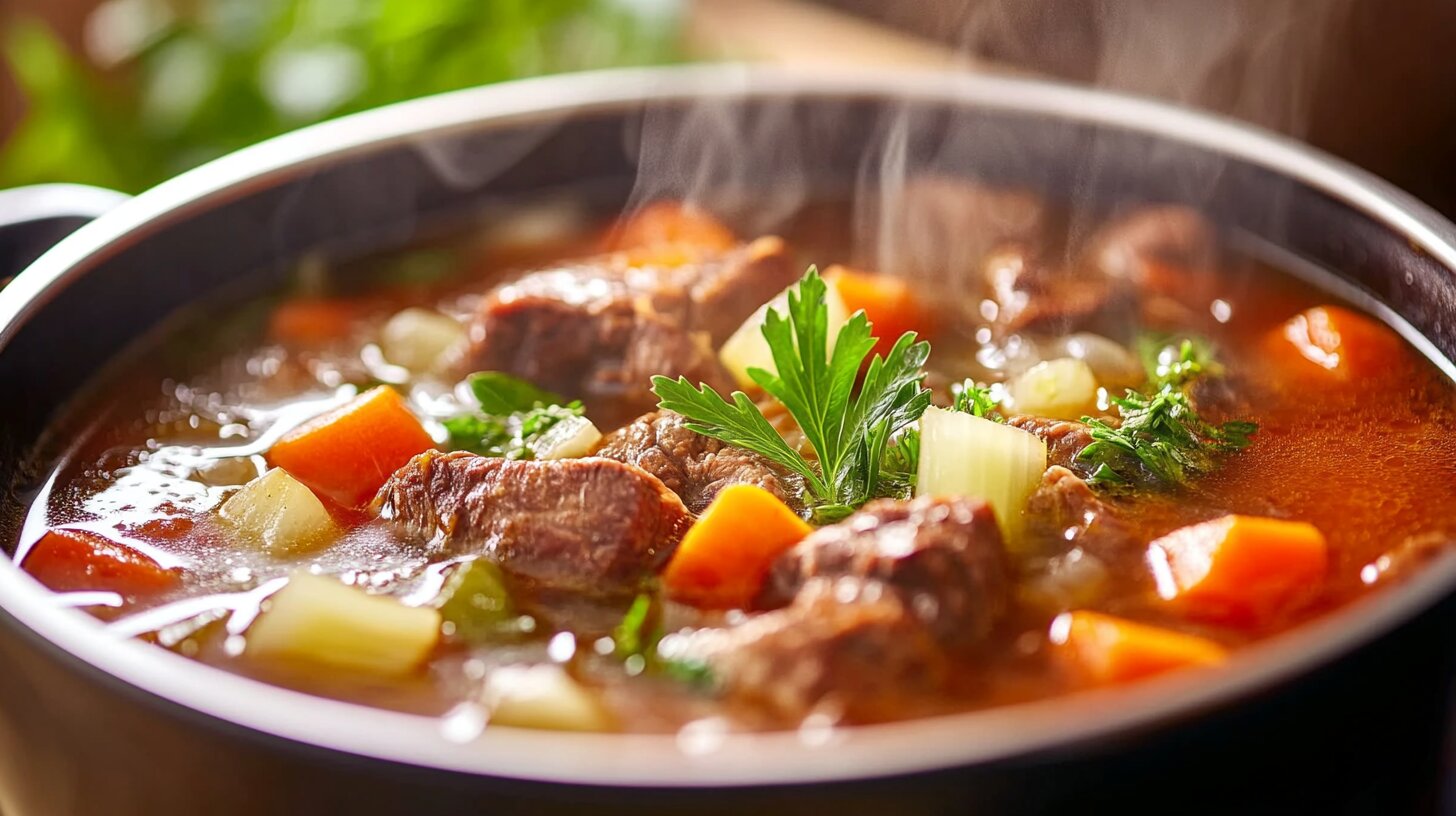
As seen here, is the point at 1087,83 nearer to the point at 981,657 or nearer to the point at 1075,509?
the point at 1075,509

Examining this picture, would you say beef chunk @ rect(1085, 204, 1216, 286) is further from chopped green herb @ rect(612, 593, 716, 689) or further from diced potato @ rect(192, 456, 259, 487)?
diced potato @ rect(192, 456, 259, 487)

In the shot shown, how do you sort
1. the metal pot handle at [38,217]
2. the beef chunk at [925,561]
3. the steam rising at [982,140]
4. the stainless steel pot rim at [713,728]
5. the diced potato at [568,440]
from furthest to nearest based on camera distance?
the steam rising at [982,140] < the metal pot handle at [38,217] < the diced potato at [568,440] < the beef chunk at [925,561] < the stainless steel pot rim at [713,728]

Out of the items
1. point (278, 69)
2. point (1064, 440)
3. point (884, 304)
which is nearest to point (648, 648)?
point (1064, 440)

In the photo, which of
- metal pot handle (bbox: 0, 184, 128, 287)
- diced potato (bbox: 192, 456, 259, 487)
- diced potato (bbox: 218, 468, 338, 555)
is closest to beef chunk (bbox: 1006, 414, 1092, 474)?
diced potato (bbox: 218, 468, 338, 555)

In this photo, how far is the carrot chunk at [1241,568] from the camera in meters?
1.97

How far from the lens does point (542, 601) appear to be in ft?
6.75

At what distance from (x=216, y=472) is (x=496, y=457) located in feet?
1.70

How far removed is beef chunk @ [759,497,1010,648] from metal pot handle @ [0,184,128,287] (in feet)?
5.63

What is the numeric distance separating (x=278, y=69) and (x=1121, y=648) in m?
4.30

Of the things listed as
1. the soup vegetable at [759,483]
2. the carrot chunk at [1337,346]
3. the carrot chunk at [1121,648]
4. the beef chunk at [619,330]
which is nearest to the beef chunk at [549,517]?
the soup vegetable at [759,483]

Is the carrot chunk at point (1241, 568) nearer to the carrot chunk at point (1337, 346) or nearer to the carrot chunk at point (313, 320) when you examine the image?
the carrot chunk at point (1337, 346)

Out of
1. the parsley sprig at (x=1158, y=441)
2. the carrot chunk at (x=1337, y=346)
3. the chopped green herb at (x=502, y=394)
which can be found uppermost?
the carrot chunk at (x=1337, y=346)

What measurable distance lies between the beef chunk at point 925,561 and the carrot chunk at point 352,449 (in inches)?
33.9

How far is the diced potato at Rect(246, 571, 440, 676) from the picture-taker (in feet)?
6.13
